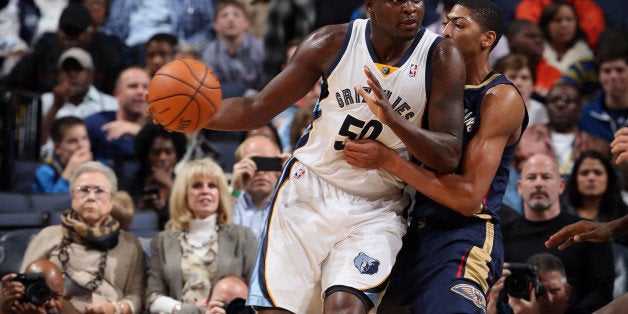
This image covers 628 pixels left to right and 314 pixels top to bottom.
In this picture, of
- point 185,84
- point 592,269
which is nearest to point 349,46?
point 185,84

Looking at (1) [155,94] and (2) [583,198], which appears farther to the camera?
(2) [583,198]

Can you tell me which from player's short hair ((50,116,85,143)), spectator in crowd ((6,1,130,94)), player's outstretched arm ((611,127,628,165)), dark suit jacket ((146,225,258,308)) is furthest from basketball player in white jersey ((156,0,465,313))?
spectator in crowd ((6,1,130,94))

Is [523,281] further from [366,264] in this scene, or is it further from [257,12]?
[257,12]

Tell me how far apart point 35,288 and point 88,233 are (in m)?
0.75

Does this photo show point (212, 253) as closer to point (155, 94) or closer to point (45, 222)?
point (45, 222)

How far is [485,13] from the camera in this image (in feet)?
15.2

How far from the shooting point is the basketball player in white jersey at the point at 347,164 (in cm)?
414

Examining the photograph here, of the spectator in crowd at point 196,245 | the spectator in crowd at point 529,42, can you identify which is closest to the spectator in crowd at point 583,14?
the spectator in crowd at point 529,42

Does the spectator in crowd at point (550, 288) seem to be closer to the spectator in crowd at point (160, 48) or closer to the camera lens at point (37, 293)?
the camera lens at point (37, 293)

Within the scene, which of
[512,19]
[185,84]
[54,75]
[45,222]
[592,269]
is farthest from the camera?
[512,19]

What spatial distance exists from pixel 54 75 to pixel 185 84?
5.47 m

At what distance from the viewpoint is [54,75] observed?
9.32m

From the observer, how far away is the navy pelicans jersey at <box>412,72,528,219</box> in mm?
4445

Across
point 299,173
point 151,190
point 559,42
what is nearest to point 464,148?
point 299,173
